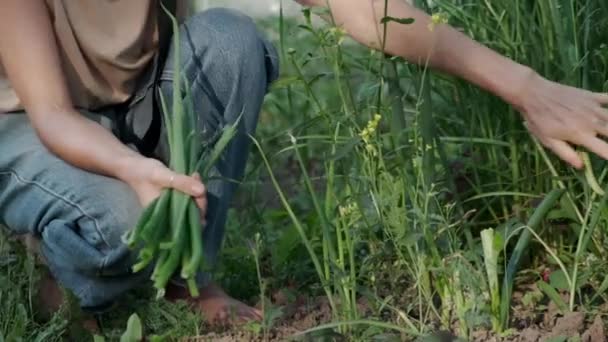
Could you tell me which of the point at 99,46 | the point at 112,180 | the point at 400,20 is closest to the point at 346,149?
the point at 400,20

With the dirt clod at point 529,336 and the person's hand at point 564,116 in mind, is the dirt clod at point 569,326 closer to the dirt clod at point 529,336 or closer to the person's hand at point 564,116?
the dirt clod at point 529,336

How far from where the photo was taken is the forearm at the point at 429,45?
2.48 metres

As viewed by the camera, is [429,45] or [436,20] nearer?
[436,20]

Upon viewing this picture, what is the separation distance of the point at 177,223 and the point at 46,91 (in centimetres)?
51

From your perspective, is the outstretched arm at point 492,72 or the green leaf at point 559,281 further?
the green leaf at point 559,281

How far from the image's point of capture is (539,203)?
8.92 ft

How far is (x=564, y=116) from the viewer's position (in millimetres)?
2406

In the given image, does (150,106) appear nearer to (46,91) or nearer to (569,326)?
(46,91)

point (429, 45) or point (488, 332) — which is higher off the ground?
point (429, 45)

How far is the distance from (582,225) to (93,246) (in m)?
0.88

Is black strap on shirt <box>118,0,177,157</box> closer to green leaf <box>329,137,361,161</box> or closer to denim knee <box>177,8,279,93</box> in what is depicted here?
denim knee <box>177,8,279,93</box>

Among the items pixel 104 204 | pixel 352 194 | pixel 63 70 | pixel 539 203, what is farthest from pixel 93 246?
pixel 539 203

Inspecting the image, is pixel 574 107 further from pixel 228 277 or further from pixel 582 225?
pixel 228 277

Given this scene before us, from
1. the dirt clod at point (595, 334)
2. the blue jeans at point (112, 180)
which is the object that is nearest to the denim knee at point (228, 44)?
the blue jeans at point (112, 180)
